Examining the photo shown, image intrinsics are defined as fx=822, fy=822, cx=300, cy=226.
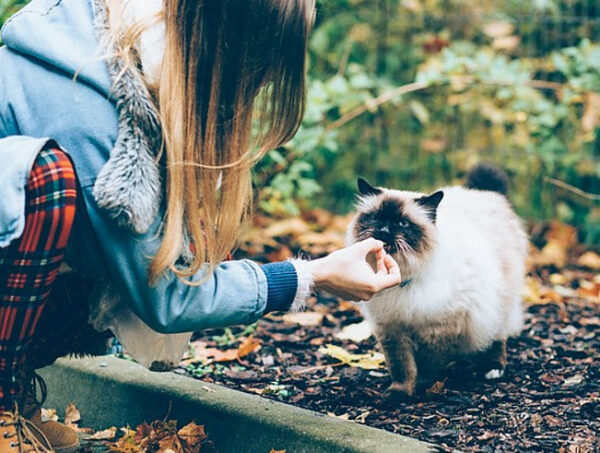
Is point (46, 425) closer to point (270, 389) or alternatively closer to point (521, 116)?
point (270, 389)

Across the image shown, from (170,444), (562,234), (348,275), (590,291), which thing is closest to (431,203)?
(348,275)

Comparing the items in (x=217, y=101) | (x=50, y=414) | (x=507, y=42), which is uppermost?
(x=507, y=42)

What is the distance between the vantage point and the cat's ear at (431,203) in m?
2.86

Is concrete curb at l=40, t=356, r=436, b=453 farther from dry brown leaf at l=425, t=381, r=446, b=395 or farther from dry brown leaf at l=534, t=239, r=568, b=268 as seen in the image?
dry brown leaf at l=534, t=239, r=568, b=268

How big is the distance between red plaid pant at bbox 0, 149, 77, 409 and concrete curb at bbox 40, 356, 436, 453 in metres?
0.70

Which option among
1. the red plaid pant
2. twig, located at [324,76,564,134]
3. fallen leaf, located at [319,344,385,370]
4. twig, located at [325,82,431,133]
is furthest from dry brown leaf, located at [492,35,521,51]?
the red plaid pant

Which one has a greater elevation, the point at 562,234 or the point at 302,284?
the point at 302,284

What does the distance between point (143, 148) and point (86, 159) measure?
0.48 feet

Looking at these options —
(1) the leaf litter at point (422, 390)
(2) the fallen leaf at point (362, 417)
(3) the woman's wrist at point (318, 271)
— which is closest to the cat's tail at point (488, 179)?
(1) the leaf litter at point (422, 390)

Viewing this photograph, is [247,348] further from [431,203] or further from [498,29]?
[498,29]

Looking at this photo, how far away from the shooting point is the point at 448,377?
3.01m

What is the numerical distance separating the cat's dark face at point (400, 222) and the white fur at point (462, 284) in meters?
0.04

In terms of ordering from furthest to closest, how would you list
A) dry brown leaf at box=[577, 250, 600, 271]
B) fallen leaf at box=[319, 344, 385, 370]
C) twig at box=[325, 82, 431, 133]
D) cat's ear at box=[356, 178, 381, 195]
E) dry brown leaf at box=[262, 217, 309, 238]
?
dry brown leaf at box=[262, 217, 309, 238] → dry brown leaf at box=[577, 250, 600, 271] → twig at box=[325, 82, 431, 133] → fallen leaf at box=[319, 344, 385, 370] → cat's ear at box=[356, 178, 381, 195]

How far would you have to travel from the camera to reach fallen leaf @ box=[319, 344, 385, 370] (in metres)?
3.11
